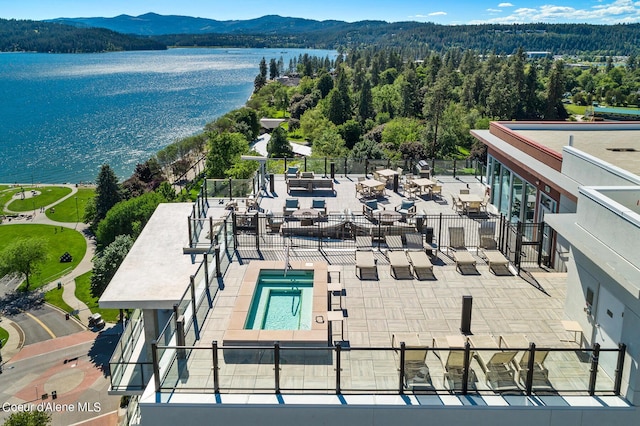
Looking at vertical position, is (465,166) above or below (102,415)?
above

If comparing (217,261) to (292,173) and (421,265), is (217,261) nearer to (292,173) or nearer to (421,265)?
(421,265)

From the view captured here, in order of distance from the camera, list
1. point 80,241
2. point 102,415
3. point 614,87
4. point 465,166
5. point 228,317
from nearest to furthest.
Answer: point 228,317, point 465,166, point 102,415, point 80,241, point 614,87

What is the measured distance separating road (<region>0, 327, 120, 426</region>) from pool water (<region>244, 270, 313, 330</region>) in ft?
77.7

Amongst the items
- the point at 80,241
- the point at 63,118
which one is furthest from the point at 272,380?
the point at 63,118

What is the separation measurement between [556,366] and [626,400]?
122cm

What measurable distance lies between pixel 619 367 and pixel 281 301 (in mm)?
7277

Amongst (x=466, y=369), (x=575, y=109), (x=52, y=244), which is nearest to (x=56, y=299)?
(x=52, y=244)

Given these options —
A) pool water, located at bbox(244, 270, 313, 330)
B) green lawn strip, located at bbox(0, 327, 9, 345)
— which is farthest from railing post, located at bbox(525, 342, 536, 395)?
green lawn strip, located at bbox(0, 327, 9, 345)

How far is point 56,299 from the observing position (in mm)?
47438

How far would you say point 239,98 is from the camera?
148 meters

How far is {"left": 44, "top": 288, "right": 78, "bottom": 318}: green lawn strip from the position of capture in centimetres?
4581

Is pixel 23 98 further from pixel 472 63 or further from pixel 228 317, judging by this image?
pixel 228 317

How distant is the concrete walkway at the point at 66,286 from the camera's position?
1596 inches

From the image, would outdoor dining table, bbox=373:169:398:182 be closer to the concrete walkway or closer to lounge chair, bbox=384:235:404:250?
lounge chair, bbox=384:235:404:250
